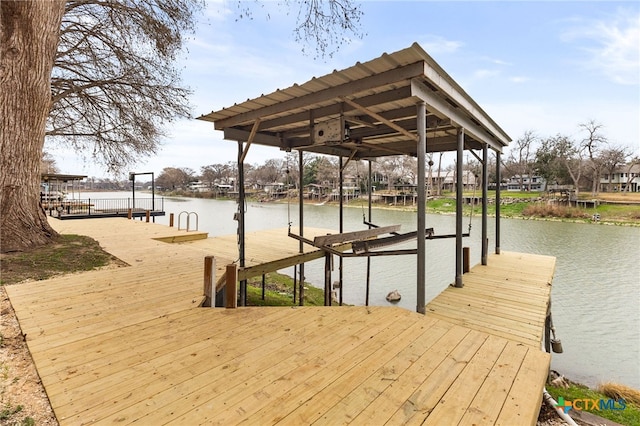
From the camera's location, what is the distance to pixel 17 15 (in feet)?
18.0

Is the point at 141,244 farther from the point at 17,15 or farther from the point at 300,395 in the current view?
the point at 300,395

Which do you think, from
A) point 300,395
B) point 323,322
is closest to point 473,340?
point 323,322

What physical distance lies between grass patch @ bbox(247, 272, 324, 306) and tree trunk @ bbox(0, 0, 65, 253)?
15.7 ft

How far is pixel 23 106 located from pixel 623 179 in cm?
5748

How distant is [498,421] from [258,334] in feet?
6.16

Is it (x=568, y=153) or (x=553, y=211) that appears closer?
(x=553, y=211)

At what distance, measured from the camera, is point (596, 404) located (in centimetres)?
414

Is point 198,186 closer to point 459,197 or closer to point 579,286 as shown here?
point 579,286

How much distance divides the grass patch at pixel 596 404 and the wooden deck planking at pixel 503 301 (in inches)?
52.0

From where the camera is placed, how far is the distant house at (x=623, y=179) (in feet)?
128

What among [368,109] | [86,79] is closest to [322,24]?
[368,109]

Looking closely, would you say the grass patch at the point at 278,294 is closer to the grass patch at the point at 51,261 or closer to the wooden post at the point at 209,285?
the grass patch at the point at 51,261

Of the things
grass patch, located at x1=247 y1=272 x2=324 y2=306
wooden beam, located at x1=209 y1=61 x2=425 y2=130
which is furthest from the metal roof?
grass patch, located at x1=247 y1=272 x2=324 y2=306

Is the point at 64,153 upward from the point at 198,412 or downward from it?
upward
